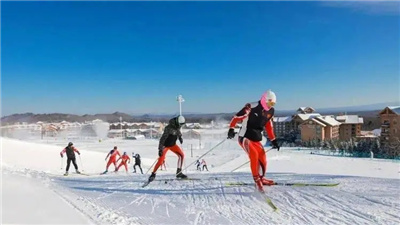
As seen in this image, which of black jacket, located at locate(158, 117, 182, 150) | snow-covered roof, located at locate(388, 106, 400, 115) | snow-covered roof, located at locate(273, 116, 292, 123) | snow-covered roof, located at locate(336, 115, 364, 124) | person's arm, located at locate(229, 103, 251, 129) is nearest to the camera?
person's arm, located at locate(229, 103, 251, 129)

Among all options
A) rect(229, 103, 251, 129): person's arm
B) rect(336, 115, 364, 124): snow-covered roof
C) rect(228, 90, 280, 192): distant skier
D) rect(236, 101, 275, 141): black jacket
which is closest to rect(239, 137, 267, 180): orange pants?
rect(228, 90, 280, 192): distant skier

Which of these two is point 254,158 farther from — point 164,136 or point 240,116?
point 164,136

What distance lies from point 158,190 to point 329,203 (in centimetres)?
349

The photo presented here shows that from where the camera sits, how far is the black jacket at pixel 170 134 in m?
9.09

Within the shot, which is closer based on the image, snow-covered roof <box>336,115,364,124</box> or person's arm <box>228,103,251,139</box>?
person's arm <box>228,103,251,139</box>

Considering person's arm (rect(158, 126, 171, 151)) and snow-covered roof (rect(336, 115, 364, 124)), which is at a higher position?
snow-covered roof (rect(336, 115, 364, 124))

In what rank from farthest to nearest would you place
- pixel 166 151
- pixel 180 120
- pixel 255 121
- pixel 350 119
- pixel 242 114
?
pixel 350 119
pixel 166 151
pixel 180 120
pixel 242 114
pixel 255 121

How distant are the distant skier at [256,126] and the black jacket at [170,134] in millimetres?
2309

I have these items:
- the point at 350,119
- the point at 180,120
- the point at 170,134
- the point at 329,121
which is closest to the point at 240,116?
the point at 180,120

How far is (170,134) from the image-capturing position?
9109 mm

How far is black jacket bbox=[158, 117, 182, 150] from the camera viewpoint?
9094mm

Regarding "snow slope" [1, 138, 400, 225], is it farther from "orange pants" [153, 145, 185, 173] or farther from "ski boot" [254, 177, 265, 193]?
"orange pants" [153, 145, 185, 173]

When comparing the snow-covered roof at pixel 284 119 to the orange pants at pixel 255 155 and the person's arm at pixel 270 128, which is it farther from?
the orange pants at pixel 255 155

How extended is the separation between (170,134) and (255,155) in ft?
9.46
